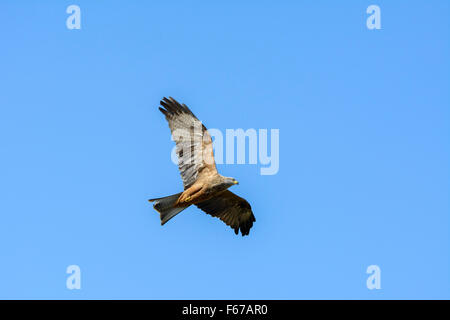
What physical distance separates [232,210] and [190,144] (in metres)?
2.25

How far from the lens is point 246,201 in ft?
42.0

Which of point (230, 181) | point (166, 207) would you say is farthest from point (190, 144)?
point (166, 207)

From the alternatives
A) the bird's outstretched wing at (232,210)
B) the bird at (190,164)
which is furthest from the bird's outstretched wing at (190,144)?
the bird's outstretched wing at (232,210)

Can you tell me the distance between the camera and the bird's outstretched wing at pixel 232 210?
42.0 feet

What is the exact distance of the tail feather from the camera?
11.4 m

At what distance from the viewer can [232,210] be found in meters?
13.0

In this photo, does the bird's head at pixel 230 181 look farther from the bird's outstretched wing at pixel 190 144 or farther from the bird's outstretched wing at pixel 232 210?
the bird's outstretched wing at pixel 232 210

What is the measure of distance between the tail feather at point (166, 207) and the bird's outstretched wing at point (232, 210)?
1.43 metres

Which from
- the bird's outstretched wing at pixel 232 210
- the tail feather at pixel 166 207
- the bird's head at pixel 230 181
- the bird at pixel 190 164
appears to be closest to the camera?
the bird's head at pixel 230 181

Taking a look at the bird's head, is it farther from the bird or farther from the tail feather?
the tail feather
